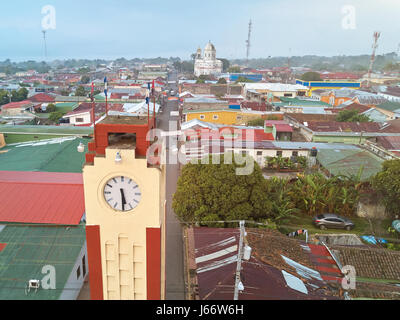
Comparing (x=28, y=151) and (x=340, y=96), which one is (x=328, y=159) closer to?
(x=28, y=151)

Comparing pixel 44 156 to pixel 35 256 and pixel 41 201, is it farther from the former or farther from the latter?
pixel 35 256

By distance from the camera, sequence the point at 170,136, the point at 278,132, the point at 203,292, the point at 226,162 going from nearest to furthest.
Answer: the point at 203,292 → the point at 226,162 → the point at 278,132 → the point at 170,136

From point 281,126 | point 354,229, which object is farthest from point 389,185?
point 281,126

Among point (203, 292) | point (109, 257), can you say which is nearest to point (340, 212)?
point (203, 292)

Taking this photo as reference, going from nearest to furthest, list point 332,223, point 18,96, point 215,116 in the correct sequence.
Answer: point 332,223 < point 215,116 < point 18,96

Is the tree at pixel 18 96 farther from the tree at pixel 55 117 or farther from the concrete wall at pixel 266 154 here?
the concrete wall at pixel 266 154
